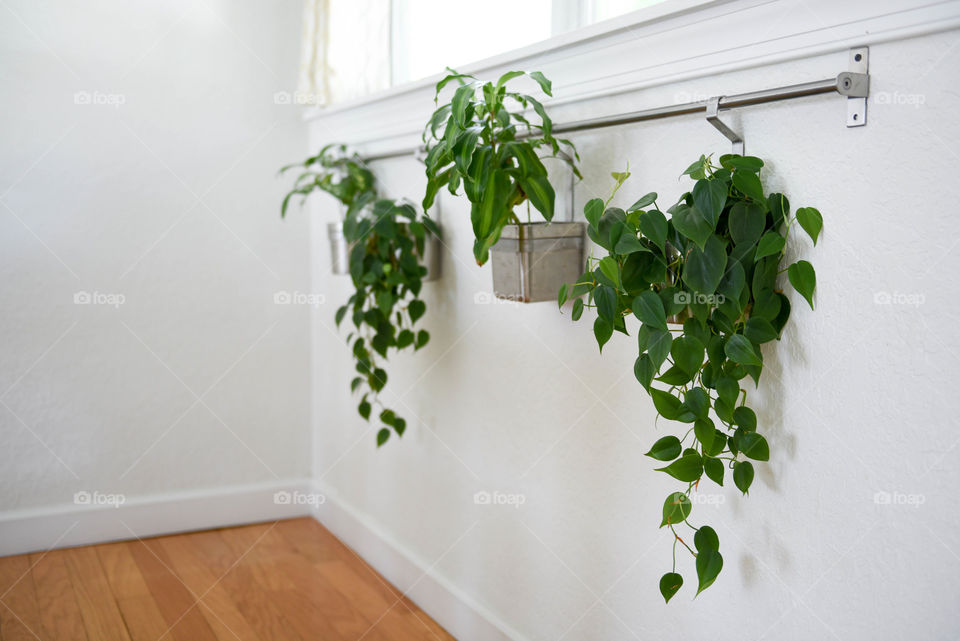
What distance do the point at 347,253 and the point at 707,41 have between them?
3.59 feet

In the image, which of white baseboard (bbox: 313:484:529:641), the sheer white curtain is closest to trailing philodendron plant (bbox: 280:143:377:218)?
the sheer white curtain

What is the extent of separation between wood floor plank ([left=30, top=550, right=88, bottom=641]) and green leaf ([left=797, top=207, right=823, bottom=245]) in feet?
5.84

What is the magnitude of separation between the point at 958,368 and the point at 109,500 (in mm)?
2340

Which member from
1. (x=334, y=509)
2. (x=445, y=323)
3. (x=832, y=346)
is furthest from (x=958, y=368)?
(x=334, y=509)

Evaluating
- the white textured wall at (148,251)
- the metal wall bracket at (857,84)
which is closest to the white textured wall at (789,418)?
the metal wall bracket at (857,84)

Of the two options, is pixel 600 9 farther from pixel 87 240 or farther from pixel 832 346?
pixel 87 240

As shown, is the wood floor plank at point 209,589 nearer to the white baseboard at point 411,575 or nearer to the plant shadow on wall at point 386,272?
the white baseboard at point 411,575

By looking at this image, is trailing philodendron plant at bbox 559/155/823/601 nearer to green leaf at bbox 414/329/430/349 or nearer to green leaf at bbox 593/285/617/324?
green leaf at bbox 593/285/617/324

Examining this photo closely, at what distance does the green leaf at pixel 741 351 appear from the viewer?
1081mm

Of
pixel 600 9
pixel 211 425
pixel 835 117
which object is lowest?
pixel 211 425

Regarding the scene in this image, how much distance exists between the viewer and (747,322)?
44.8 inches

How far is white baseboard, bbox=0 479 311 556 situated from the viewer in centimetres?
243

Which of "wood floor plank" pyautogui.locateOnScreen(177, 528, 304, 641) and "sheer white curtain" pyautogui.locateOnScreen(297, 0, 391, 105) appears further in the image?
"sheer white curtain" pyautogui.locateOnScreen(297, 0, 391, 105)

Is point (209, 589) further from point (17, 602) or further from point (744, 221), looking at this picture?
point (744, 221)
